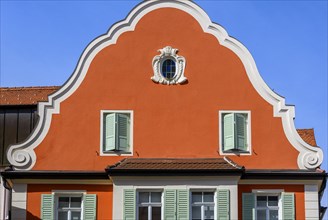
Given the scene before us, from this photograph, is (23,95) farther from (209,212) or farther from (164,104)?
(209,212)

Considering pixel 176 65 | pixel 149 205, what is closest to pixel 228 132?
pixel 176 65

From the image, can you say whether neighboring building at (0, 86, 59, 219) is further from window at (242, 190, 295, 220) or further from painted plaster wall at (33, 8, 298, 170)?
window at (242, 190, 295, 220)

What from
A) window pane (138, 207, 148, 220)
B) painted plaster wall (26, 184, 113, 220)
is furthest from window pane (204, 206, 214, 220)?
painted plaster wall (26, 184, 113, 220)

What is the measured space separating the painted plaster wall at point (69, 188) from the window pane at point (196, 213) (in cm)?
304

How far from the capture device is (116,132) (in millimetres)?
39438

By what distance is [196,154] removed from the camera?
39.5 meters

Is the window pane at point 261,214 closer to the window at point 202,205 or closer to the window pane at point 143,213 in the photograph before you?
the window at point 202,205

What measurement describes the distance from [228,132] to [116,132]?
4175 millimetres

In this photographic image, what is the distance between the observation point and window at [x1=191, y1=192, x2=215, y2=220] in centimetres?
3809

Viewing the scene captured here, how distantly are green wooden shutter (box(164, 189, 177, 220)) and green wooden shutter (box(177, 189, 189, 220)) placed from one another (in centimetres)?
14

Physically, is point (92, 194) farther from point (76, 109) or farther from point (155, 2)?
point (155, 2)

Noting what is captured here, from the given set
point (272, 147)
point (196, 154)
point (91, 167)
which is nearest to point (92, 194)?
point (91, 167)

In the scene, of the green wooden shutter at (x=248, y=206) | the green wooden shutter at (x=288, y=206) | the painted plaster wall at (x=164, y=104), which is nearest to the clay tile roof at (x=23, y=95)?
the painted plaster wall at (x=164, y=104)

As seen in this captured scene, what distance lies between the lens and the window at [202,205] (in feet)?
125
